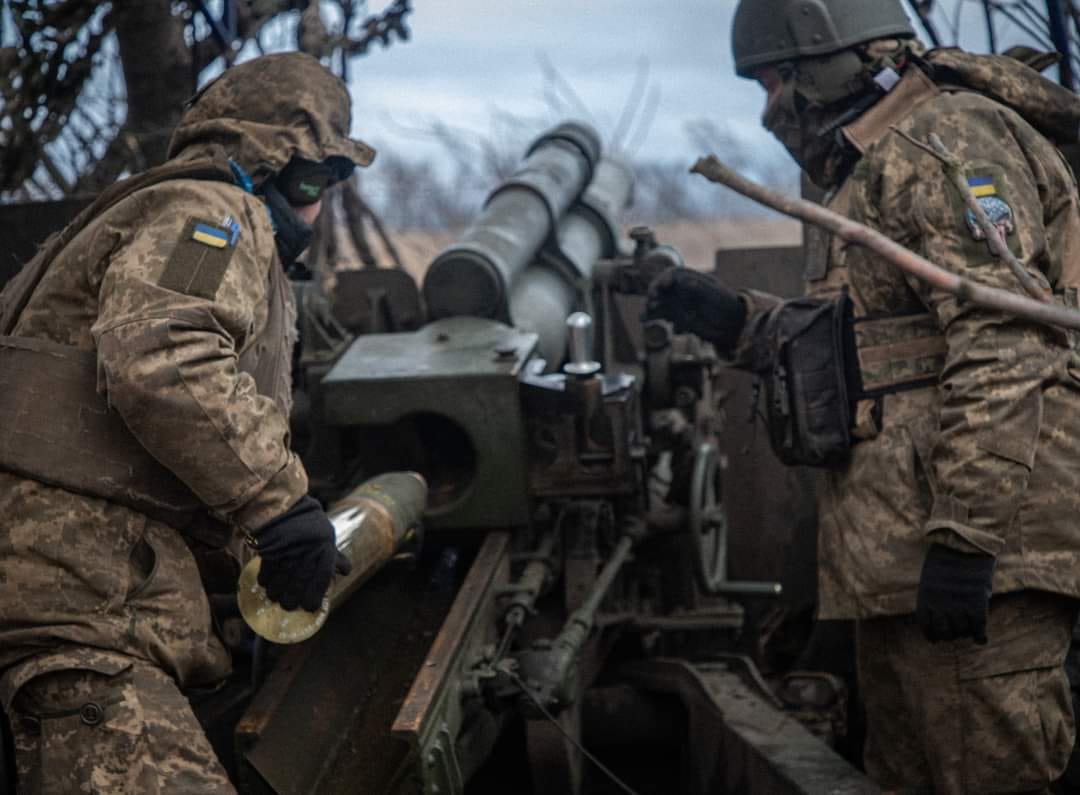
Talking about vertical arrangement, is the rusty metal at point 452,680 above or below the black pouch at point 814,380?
below

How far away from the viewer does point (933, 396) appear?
3.71 m

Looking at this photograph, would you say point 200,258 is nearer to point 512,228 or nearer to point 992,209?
point 992,209

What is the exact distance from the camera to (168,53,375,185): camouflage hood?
3.52 metres

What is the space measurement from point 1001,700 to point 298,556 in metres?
1.68

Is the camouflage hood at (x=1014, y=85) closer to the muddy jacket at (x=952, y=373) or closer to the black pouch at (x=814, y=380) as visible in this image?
the muddy jacket at (x=952, y=373)

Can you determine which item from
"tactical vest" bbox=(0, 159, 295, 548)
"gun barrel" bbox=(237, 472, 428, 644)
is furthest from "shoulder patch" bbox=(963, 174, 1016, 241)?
"tactical vest" bbox=(0, 159, 295, 548)

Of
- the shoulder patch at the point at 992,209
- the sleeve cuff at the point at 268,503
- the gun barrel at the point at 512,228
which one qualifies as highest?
the shoulder patch at the point at 992,209

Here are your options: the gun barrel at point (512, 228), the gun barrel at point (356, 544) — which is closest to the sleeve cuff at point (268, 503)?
the gun barrel at point (356, 544)

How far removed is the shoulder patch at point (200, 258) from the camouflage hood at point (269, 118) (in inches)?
15.4

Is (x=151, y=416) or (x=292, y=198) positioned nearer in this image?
(x=151, y=416)

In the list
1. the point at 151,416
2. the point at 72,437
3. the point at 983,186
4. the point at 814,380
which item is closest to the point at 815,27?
the point at 983,186

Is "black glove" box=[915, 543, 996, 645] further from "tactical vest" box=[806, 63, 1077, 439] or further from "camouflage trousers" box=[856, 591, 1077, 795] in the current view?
"tactical vest" box=[806, 63, 1077, 439]

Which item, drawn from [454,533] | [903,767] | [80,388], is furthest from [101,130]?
[903,767]

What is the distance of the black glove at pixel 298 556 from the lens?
3.07 metres
